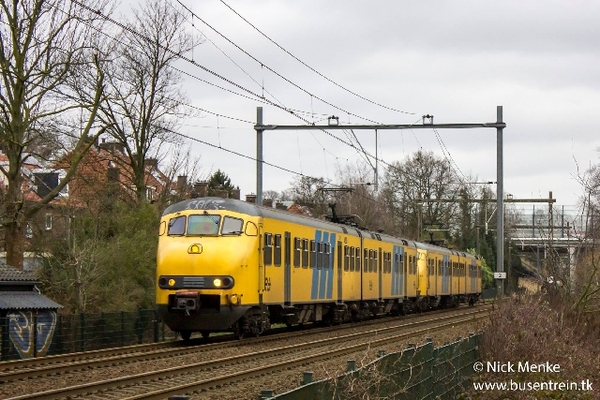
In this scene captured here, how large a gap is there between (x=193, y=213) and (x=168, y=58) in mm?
19047

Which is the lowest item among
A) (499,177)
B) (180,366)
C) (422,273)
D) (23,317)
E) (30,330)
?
(180,366)

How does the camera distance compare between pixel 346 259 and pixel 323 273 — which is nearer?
pixel 323 273

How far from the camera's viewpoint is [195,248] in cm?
2053

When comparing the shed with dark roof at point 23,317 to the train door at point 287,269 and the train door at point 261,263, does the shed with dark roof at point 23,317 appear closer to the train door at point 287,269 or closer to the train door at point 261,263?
the train door at point 261,263

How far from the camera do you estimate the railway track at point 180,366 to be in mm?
12984

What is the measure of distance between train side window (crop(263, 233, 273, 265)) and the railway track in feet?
5.90

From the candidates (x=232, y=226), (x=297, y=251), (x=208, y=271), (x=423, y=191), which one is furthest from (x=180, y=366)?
(x=423, y=191)

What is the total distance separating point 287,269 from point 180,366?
24.7 feet

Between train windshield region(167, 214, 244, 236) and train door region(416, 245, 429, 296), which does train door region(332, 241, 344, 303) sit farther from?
train door region(416, 245, 429, 296)

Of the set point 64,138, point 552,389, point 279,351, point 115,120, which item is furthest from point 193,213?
point 115,120

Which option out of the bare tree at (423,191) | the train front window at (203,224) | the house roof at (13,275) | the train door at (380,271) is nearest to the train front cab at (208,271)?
the train front window at (203,224)

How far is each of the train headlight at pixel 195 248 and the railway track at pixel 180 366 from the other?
1970mm

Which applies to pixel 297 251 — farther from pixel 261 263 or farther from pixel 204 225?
pixel 204 225

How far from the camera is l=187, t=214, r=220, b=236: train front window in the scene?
20.8 m
